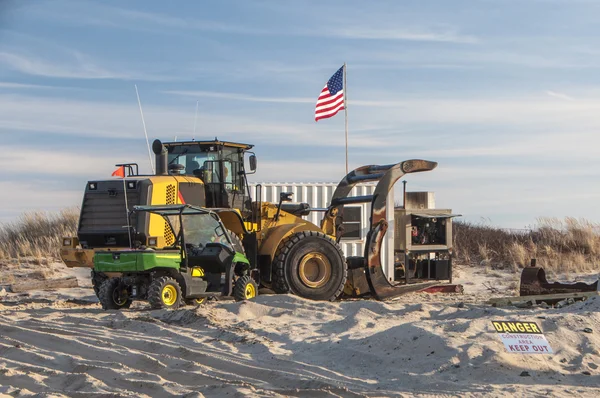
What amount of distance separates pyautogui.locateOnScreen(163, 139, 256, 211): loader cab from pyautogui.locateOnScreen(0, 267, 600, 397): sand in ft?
12.1

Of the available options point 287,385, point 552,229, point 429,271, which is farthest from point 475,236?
point 287,385

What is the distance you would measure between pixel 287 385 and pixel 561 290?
808 centimetres

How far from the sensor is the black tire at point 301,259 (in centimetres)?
1645

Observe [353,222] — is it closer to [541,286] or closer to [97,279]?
[541,286]

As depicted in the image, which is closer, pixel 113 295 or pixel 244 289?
pixel 113 295

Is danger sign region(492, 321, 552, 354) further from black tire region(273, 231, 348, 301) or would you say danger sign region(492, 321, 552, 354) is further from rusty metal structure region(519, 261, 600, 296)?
black tire region(273, 231, 348, 301)

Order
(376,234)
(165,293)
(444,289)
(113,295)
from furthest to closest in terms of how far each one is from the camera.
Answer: (444,289), (376,234), (113,295), (165,293)

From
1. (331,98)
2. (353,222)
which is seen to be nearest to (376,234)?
(353,222)

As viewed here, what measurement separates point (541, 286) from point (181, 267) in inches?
241

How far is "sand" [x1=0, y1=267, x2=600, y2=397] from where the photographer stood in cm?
867

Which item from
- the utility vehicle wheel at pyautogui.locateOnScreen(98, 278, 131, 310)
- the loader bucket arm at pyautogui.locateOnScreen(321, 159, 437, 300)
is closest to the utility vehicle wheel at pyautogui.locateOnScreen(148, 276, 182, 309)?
the utility vehicle wheel at pyautogui.locateOnScreen(98, 278, 131, 310)

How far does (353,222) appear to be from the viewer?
978 inches

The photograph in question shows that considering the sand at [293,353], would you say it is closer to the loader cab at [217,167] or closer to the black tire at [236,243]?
the black tire at [236,243]

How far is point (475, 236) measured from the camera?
99.5ft
